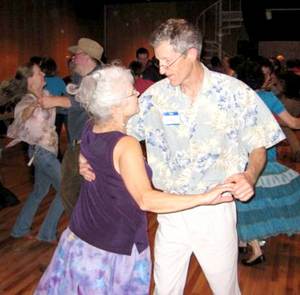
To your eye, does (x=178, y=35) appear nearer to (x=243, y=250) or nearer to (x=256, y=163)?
(x=256, y=163)

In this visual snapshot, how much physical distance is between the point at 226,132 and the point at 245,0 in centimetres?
1182

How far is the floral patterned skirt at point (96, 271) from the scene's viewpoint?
5.85 ft

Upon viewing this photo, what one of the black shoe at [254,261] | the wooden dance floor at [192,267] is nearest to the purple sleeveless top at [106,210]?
the wooden dance floor at [192,267]

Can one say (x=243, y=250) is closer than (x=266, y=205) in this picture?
No

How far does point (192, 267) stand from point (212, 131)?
1857mm

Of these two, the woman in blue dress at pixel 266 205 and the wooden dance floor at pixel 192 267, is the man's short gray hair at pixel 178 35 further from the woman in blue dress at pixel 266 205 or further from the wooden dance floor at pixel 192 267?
the wooden dance floor at pixel 192 267

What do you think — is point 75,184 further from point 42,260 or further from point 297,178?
point 297,178

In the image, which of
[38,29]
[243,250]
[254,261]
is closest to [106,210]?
[254,261]

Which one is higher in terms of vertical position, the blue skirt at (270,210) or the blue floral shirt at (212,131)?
the blue floral shirt at (212,131)

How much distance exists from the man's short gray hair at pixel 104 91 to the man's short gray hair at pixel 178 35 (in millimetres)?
245

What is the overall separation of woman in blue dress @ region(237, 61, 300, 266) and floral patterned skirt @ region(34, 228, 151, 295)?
1.70m

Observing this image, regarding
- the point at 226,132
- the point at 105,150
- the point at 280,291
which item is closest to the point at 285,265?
the point at 280,291

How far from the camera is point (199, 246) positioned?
6.53 feet

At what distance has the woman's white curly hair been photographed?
1.69 metres
